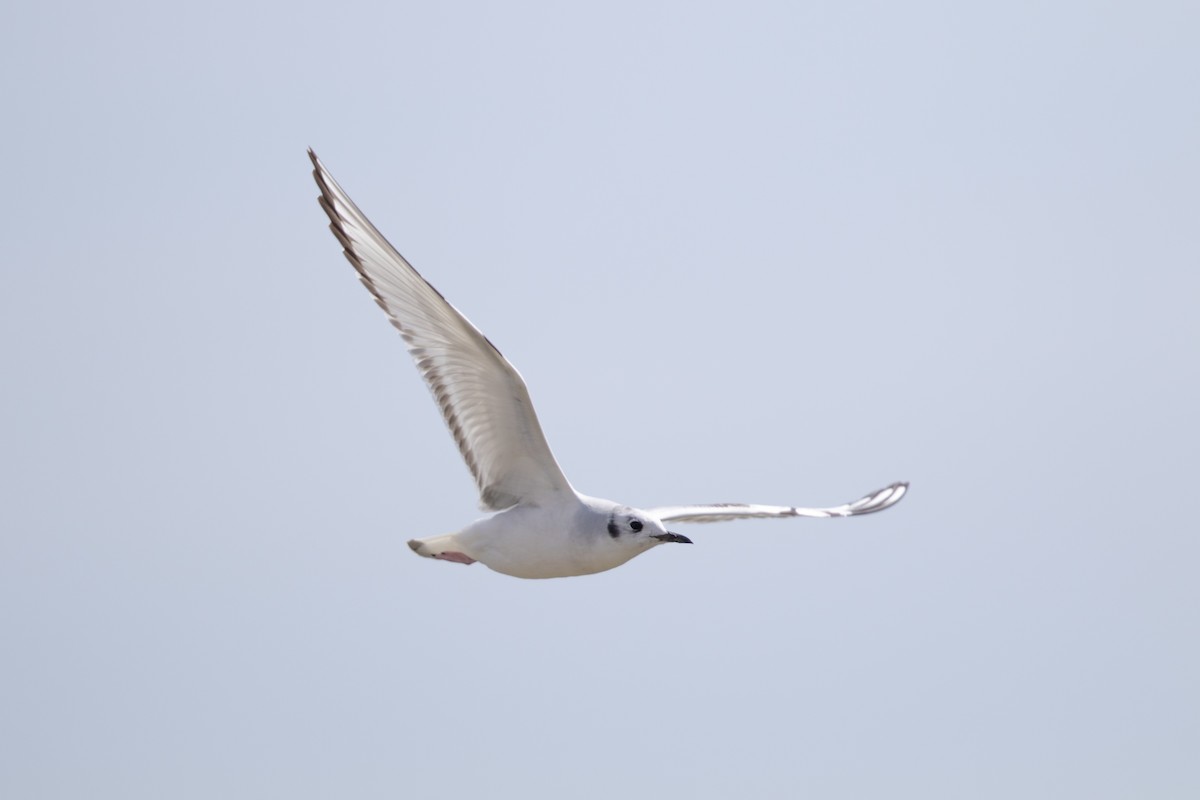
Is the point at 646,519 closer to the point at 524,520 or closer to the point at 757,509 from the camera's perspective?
the point at 524,520

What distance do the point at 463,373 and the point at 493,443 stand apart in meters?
0.45

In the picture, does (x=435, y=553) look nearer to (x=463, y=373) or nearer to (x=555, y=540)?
(x=555, y=540)

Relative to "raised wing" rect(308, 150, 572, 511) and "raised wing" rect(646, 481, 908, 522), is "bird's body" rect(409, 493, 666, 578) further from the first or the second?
"raised wing" rect(646, 481, 908, 522)

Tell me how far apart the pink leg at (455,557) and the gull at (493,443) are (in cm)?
12

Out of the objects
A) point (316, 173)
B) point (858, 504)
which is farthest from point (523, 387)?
point (858, 504)

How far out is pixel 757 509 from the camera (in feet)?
34.6

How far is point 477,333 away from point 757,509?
9.61ft

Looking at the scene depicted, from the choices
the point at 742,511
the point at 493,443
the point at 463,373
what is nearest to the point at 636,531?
the point at 493,443

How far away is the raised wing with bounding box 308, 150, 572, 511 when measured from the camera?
8.42m

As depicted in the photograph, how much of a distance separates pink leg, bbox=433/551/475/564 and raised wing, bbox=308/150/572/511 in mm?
369

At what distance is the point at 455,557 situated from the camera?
923cm

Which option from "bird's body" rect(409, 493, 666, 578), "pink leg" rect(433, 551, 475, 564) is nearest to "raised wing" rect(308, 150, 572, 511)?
"bird's body" rect(409, 493, 666, 578)

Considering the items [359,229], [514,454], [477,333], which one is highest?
[359,229]

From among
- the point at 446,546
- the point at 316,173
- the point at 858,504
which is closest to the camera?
the point at 316,173
